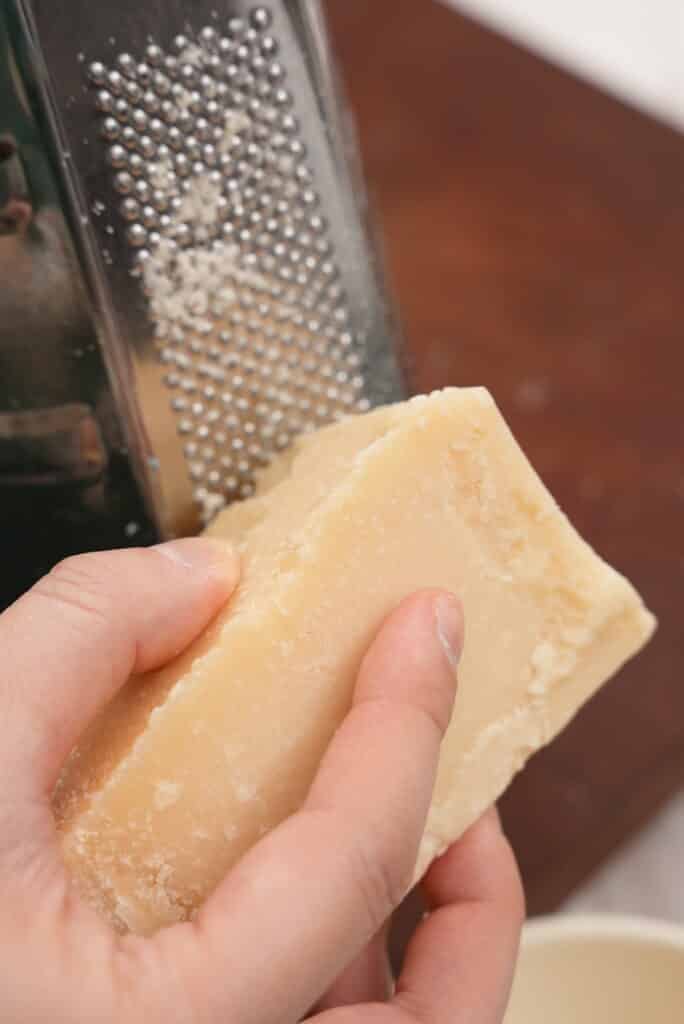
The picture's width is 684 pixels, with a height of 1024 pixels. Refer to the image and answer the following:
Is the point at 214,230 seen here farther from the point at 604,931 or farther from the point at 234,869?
the point at 604,931

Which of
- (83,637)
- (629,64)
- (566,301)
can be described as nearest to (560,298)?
(566,301)

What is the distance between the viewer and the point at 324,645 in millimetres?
665

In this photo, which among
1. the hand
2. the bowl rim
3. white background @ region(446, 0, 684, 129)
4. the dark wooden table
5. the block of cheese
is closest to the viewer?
the hand

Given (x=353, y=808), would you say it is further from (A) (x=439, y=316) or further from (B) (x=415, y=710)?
(A) (x=439, y=316)

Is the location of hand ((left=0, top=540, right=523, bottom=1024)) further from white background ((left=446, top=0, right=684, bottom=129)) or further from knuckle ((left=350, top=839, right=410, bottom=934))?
white background ((left=446, top=0, right=684, bottom=129))

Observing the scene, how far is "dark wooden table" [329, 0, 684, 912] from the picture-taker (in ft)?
4.02

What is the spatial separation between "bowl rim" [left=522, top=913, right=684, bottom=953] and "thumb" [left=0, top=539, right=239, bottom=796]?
1.60ft

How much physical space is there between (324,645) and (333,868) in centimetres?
15

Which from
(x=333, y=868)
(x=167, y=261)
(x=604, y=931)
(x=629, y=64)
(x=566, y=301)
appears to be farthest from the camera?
(x=629, y=64)

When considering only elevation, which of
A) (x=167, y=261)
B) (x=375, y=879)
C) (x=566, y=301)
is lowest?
(x=375, y=879)

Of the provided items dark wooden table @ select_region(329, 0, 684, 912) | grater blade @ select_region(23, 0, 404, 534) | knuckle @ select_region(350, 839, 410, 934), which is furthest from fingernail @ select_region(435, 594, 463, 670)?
dark wooden table @ select_region(329, 0, 684, 912)

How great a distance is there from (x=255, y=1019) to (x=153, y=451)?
0.42 m

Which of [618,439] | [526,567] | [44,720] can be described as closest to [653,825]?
[618,439]

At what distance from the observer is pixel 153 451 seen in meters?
0.81
